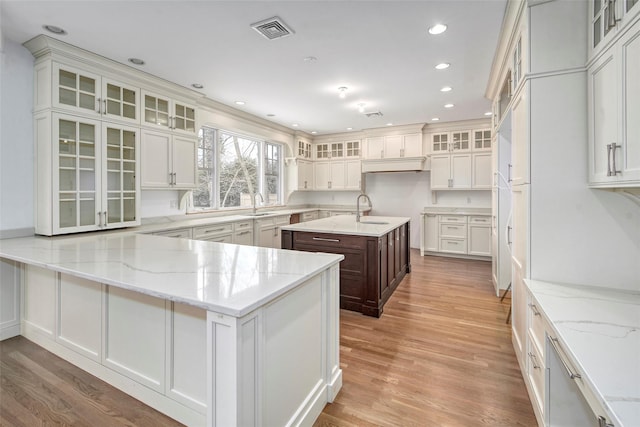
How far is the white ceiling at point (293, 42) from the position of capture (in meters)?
2.23

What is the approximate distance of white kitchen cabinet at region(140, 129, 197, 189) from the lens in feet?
11.4

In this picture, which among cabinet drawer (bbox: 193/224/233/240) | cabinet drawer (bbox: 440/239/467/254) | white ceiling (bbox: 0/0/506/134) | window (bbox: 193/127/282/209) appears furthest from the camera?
cabinet drawer (bbox: 440/239/467/254)

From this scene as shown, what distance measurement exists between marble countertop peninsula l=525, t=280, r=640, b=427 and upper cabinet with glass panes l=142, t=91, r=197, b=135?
3995 mm

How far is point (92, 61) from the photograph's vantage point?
2.88m

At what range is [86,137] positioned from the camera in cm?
291

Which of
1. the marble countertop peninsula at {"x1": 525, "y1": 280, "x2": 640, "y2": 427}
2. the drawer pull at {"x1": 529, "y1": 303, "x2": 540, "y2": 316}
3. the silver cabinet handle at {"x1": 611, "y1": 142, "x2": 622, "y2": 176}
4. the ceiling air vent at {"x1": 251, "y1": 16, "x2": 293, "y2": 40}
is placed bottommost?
the drawer pull at {"x1": 529, "y1": 303, "x2": 540, "y2": 316}

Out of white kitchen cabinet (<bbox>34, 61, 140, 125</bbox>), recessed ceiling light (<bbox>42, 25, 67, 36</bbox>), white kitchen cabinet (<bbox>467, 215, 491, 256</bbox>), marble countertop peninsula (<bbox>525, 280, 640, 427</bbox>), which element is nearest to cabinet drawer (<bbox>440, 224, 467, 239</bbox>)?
white kitchen cabinet (<bbox>467, 215, 491, 256</bbox>)

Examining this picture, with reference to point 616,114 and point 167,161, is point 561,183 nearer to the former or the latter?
point 616,114

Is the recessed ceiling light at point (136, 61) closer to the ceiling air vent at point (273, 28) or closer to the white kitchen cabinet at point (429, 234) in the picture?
the ceiling air vent at point (273, 28)

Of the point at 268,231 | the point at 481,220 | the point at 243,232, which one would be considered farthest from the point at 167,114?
the point at 481,220

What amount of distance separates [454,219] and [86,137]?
5.82m

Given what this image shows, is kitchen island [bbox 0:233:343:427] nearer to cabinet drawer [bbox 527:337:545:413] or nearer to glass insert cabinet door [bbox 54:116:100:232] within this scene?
glass insert cabinet door [bbox 54:116:100:232]

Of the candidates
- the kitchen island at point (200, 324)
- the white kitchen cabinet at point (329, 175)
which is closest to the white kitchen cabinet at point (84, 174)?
the kitchen island at point (200, 324)

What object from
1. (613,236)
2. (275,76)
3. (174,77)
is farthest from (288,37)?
(613,236)
